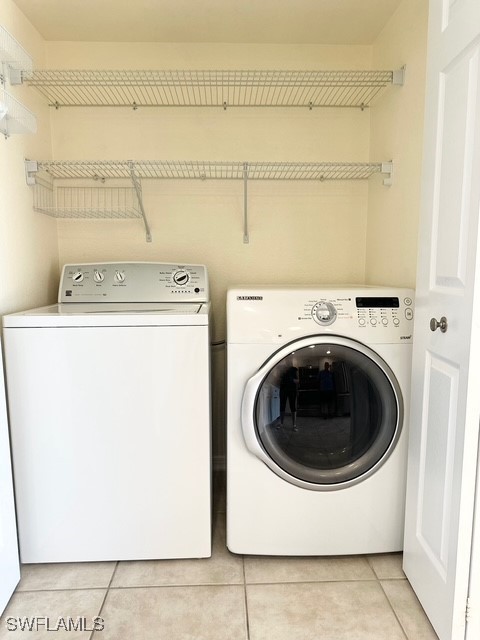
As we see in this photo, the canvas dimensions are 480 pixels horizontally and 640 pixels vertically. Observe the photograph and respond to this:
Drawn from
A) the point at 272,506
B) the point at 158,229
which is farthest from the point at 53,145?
the point at 272,506

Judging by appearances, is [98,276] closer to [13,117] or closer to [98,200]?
[98,200]

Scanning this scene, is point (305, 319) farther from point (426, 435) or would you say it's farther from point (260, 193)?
point (260, 193)

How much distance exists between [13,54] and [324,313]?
1488 millimetres

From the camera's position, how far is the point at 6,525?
1.44 metres

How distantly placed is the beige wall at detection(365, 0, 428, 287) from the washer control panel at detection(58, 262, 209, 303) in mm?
864

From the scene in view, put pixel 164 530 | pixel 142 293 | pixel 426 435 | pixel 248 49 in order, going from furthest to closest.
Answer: pixel 248 49, pixel 142 293, pixel 164 530, pixel 426 435

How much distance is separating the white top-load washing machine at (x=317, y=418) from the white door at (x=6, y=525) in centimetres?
77

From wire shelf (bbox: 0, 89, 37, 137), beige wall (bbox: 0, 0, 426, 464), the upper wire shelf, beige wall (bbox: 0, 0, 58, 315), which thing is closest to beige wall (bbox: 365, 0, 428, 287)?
beige wall (bbox: 0, 0, 426, 464)

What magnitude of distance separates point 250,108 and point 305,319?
126 centimetres

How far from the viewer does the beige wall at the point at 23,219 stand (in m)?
1.61

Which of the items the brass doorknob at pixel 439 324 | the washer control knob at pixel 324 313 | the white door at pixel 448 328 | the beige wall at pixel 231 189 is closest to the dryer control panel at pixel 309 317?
the washer control knob at pixel 324 313

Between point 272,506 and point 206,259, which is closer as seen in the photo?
point 272,506

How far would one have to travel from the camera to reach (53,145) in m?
2.12

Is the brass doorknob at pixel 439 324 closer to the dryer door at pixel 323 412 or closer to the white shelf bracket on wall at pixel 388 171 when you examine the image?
the dryer door at pixel 323 412
